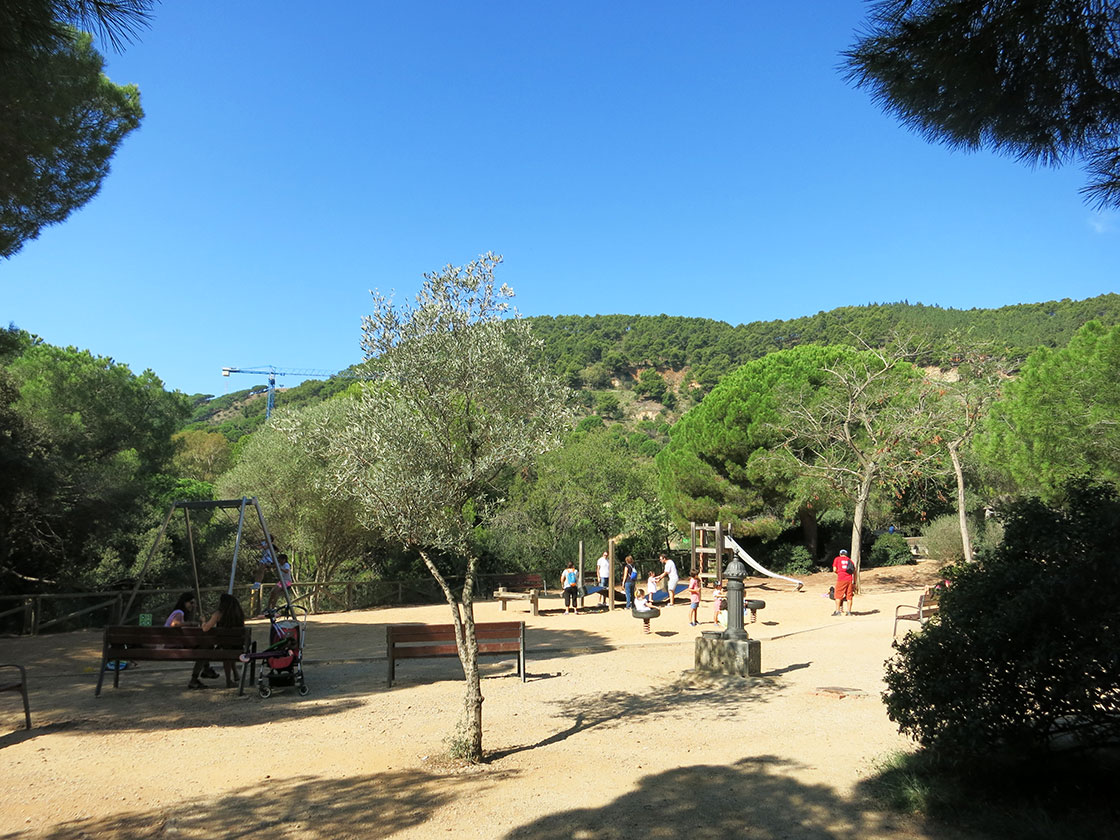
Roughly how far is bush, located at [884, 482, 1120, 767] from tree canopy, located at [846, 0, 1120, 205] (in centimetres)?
249

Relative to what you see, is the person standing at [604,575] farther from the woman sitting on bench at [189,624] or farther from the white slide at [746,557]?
the woman sitting on bench at [189,624]

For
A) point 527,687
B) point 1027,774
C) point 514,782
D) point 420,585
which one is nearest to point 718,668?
point 527,687

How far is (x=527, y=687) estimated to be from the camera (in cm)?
949

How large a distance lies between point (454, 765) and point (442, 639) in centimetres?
355

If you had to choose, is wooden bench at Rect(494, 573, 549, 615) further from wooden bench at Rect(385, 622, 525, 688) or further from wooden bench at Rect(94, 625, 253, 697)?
wooden bench at Rect(94, 625, 253, 697)

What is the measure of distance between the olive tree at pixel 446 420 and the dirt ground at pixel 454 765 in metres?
1.06

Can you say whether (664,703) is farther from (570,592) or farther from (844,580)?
(570,592)

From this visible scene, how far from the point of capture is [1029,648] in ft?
13.9

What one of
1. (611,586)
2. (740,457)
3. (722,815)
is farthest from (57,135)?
(740,457)

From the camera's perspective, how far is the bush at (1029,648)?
4.04m

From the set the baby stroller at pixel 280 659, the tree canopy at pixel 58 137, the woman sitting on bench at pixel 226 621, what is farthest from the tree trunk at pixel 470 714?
the tree canopy at pixel 58 137

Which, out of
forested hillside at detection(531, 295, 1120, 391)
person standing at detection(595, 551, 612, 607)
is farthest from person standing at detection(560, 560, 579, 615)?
forested hillside at detection(531, 295, 1120, 391)

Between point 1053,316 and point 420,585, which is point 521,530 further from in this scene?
point 1053,316

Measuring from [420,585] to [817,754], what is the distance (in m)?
19.6
